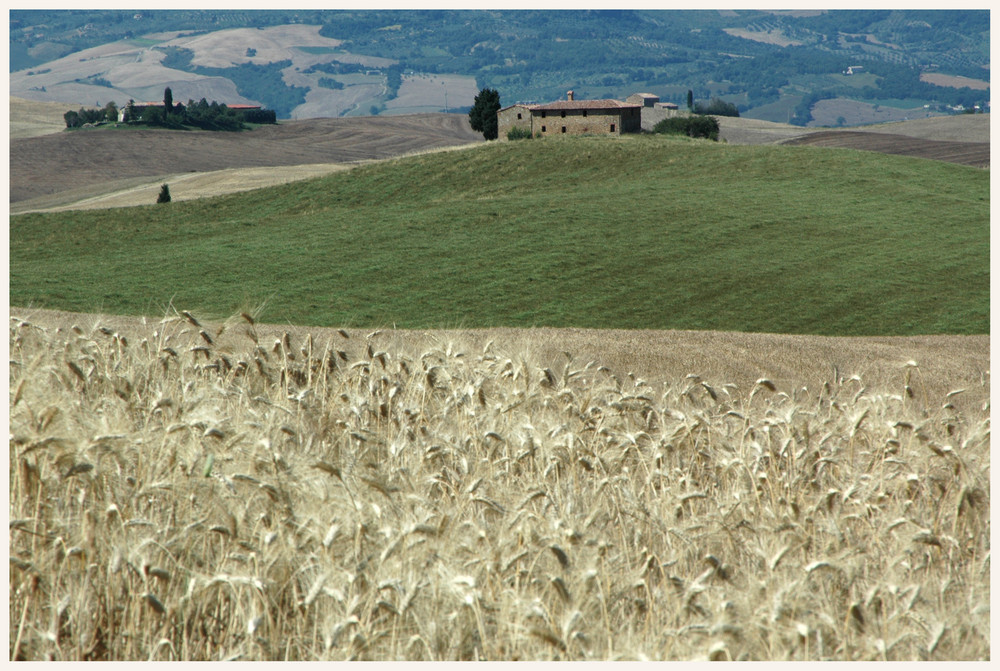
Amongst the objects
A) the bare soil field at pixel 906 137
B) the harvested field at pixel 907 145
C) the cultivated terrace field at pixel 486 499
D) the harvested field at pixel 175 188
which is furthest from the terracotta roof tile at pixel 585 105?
the cultivated terrace field at pixel 486 499

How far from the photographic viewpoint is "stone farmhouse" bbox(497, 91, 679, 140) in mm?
83625

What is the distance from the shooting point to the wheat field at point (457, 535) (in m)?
4.14

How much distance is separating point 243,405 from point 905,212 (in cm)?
4040

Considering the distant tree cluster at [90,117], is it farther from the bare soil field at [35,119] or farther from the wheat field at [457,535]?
the wheat field at [457,535]

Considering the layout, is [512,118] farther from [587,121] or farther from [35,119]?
[35,119]

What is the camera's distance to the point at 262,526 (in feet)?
16.3

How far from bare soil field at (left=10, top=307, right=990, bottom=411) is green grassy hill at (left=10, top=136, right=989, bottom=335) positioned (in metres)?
6.84

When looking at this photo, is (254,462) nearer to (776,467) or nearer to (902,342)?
(776,467)

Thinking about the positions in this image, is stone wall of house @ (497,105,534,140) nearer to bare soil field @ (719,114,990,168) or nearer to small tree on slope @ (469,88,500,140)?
small tree on slope @ (469,88,500,140)

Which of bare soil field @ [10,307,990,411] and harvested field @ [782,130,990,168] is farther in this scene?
harvested field @ [782,130,990,168]

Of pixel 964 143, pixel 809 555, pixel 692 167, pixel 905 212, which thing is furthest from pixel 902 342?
pixel 964 143

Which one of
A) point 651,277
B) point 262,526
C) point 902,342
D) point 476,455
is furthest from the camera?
point 651,277

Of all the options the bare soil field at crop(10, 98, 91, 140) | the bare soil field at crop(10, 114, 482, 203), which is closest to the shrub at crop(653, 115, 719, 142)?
the bare soil field at crop(10, 114, 482, 203)

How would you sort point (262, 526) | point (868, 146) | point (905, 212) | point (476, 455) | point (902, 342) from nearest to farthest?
1. point (262, 526)
2. point (476, 455)
3. point (902, 342)
4. point (905, 212)
5. point (868, 146)
